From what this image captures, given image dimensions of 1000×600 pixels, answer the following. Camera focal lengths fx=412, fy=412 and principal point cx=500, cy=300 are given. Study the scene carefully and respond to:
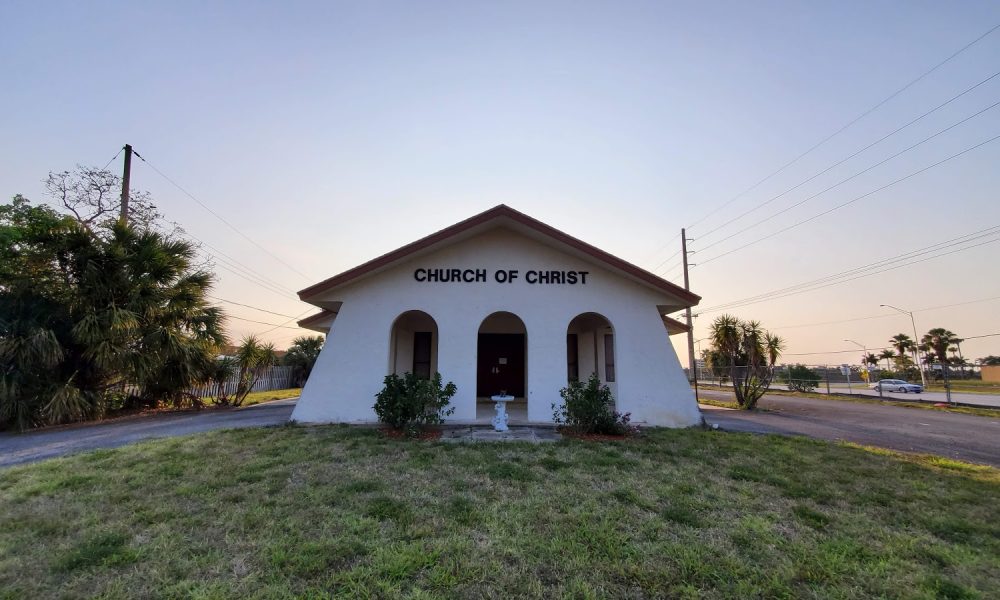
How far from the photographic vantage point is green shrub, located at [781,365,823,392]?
96.6ft

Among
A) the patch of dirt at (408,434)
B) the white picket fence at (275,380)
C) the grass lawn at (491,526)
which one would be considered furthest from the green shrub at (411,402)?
the white picket fence at (275,380)

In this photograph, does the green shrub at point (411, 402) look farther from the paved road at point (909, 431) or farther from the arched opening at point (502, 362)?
the paved road at point (909, 431)

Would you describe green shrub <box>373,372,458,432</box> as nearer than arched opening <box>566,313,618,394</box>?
Yes

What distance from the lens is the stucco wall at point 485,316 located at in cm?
1001

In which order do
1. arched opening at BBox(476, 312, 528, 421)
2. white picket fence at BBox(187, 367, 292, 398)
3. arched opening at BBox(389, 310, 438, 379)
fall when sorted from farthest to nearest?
1. white picket fence at BBox(187, 367, 292, 398)
2. arched opening at BBox(476, 312, 528, 421)
3. arched opening at BBox(389, 310, 438, 379)

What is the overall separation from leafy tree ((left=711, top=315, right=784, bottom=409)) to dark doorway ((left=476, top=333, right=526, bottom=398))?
10298 millimetres

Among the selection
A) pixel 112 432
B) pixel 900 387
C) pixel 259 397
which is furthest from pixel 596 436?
pixel 900 387

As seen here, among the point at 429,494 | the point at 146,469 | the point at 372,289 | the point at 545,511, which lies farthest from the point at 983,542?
the point at 372,289

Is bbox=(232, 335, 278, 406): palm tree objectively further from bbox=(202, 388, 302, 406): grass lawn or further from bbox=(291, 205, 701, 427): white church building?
bbox=(291, 205, 701, 427): white church building

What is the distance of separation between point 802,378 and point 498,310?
29850mm

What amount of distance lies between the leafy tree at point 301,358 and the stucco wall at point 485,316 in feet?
69.4

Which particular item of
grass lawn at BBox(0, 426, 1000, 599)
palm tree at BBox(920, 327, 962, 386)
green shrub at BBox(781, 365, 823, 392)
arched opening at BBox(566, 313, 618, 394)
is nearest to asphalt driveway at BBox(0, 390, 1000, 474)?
grass lawn at BBox(0, 426, 1000, 599)

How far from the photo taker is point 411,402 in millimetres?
8461

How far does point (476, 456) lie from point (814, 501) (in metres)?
4.54
